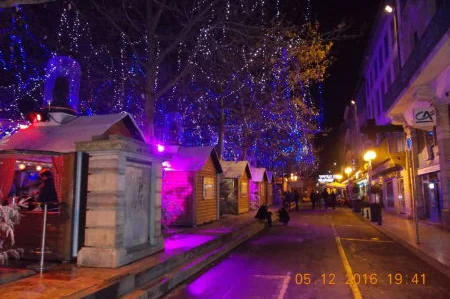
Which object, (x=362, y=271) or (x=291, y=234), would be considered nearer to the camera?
(x=362, y=271)

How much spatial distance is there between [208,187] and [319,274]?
11.7 m

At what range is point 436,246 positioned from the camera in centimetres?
1223

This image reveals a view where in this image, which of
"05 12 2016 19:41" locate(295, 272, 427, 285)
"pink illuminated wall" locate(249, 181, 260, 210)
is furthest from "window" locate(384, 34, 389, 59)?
"05 12 2016 19:41" locate(295, 272, 427, 285)

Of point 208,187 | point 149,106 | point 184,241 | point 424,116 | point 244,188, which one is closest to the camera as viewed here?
point 184,241

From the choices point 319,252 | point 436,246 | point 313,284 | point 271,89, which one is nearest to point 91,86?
point 271,89

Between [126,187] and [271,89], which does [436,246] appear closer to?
[126,187]

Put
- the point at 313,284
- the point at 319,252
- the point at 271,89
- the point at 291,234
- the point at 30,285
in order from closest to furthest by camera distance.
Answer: the point at 30,285
the point at 313,284
the point at 319,252
the point at 291,234
the point at 271,89

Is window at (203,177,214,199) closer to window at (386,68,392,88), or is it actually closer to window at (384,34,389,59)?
window at (386,68,392,88)

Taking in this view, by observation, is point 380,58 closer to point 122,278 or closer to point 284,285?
point 284,285

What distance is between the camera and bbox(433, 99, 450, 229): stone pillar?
16.6 meters

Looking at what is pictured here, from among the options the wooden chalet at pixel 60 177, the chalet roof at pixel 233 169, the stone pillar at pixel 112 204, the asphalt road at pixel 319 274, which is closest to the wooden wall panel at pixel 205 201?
the chalet roof at pixel 233 169

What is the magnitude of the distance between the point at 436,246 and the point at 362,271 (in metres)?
4.47

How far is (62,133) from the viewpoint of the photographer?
9.62m

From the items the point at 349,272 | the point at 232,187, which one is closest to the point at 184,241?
the point at 349,272
